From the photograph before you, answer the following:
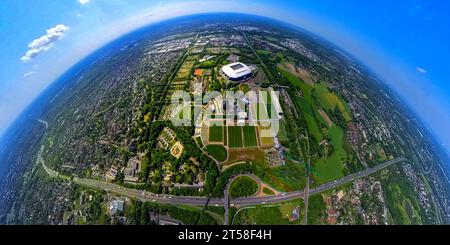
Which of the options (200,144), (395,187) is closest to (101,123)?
(200,144)

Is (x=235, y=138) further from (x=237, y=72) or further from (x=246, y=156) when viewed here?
(x=237, y=72)

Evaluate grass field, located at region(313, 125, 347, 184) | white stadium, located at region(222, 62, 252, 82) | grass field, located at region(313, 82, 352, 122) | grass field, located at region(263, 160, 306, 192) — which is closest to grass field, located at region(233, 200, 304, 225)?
grass field, located at region(263, 160, 306, 192)

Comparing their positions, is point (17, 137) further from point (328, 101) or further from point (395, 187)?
point (395, 187)

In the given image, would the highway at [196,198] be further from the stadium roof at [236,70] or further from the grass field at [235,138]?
the stadium roof at [236,70]

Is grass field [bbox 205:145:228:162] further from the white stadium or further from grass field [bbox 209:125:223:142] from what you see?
the white stadium

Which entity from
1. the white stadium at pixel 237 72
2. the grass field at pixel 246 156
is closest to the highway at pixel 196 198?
the grass field at pixel 246 156

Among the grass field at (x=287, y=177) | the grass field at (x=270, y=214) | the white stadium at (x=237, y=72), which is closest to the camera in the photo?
the grass field at (x=270, y=214)
